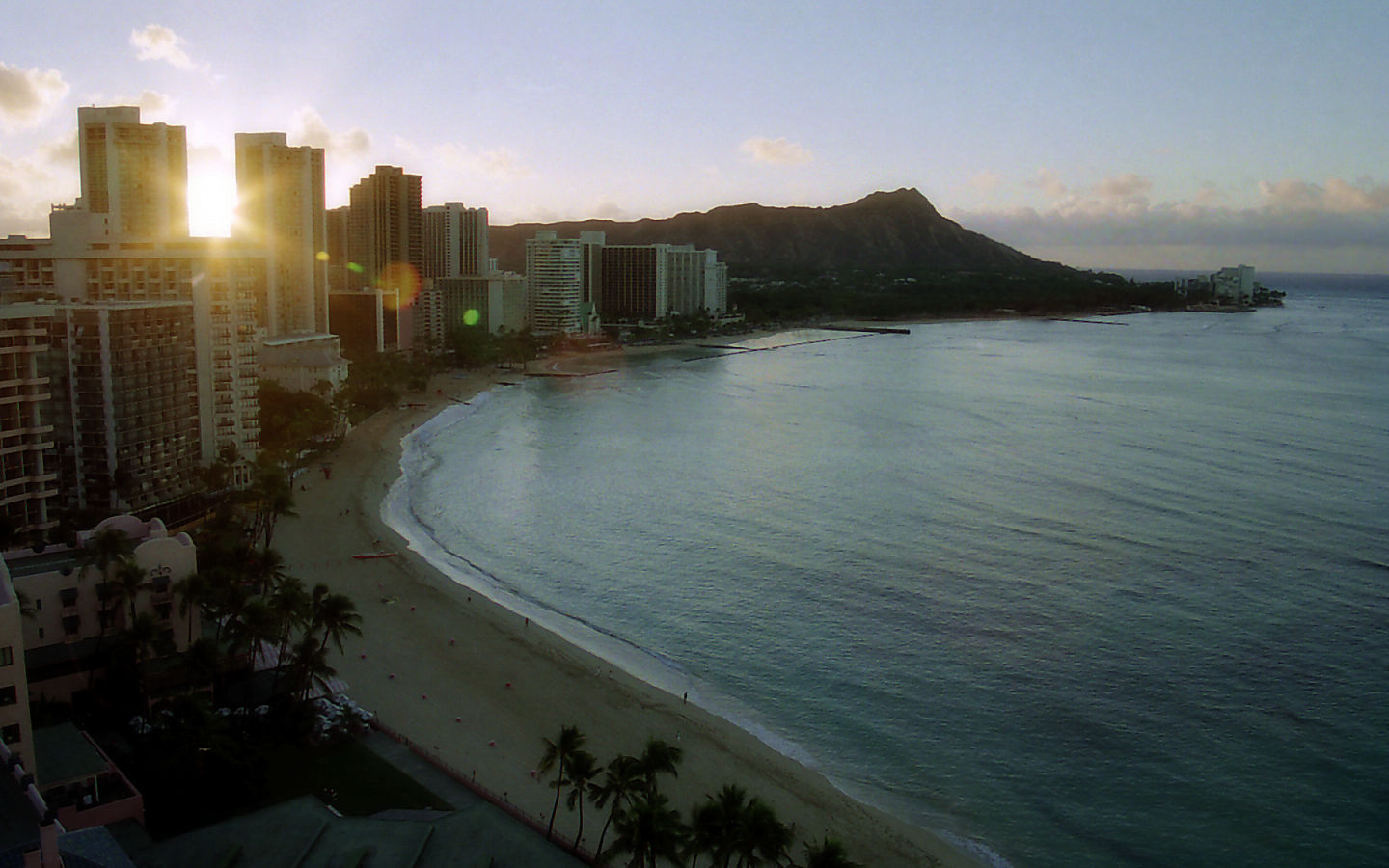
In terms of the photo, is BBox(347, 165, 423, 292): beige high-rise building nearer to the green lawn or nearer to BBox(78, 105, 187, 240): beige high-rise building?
BBox(78, 105, 187, 240): beige high-rise building

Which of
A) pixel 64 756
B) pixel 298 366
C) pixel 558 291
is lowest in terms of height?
pixel 64 756

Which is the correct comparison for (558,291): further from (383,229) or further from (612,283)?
(612,283)

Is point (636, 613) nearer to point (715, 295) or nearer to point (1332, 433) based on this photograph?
point (1332, 433)

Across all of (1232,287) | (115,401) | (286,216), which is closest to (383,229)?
(286,216)

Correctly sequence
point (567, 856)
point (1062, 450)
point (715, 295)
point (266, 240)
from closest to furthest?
point (567, 856), point (1062, 450), point (266, 240), point (715, 295)

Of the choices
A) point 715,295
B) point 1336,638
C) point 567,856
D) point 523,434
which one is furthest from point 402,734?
point 715,295

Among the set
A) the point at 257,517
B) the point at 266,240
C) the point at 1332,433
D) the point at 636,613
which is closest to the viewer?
the point at 636,613
